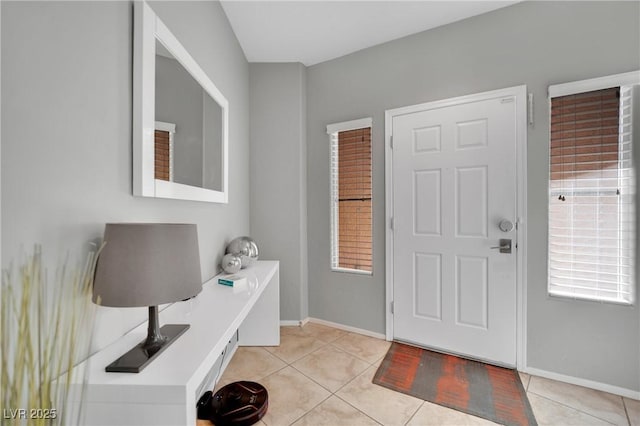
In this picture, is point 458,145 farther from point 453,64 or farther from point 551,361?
point 551,361

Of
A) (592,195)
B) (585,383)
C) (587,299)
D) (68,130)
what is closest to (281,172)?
(68,130)

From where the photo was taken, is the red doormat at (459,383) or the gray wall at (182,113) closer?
the gray wall at (182,113)

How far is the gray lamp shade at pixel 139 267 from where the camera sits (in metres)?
0.83

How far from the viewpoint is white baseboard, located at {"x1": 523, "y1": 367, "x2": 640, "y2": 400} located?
1.76 m

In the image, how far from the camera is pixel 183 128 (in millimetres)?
1499

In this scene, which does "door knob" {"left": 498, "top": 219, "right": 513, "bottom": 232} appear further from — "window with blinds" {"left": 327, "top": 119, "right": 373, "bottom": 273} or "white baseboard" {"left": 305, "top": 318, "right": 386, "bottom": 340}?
"white baseboard" {"left": 305, "top": 318, "right": 386, "bottom": 340}

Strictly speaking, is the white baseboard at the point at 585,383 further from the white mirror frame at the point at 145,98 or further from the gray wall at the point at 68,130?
the white mirror frame at the point at 145,98

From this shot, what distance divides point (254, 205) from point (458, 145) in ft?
6.06

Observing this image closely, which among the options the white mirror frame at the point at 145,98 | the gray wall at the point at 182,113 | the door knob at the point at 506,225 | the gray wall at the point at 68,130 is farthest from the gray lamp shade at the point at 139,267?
the door knob at the point at 506,225

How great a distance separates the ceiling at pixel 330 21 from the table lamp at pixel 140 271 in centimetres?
194

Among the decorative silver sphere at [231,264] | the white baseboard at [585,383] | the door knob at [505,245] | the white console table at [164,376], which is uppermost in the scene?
the door knob at [505,245]

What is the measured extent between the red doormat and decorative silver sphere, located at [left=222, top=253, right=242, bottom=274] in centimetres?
117

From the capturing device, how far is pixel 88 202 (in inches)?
37.0

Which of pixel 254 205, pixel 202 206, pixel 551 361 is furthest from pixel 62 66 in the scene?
pixel 551 361
